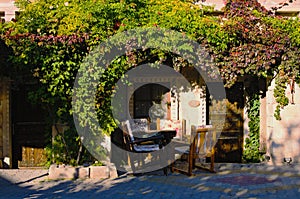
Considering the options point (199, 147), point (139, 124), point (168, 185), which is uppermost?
point (139, 124)

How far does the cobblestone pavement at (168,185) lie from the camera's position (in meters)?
7.09

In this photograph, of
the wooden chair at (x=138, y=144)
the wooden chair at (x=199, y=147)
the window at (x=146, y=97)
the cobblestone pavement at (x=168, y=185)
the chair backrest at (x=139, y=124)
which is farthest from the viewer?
the window at (x=146, y=97)

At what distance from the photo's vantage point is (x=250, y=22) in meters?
8.81

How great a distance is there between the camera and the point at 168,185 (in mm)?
7742

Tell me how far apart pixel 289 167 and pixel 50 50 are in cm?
543

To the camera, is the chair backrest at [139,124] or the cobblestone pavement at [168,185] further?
the chair backrest at [139,124]

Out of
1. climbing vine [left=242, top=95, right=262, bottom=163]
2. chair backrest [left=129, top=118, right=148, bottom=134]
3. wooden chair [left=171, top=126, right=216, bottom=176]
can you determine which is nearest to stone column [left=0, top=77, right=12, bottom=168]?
chair backrest [left=129, top=118, right=148, bottom=134]

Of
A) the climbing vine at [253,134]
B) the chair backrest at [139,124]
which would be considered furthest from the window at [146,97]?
the climbing vine at [253,134]

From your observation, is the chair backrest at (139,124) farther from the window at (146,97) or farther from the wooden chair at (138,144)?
the wooden chair at (138,144)

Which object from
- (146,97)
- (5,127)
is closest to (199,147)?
(146,97)

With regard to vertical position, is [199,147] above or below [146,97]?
below

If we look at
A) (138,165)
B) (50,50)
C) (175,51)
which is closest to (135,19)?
(175,51)

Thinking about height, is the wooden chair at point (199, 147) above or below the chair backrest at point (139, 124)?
below

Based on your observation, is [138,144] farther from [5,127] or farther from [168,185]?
[5,127]
